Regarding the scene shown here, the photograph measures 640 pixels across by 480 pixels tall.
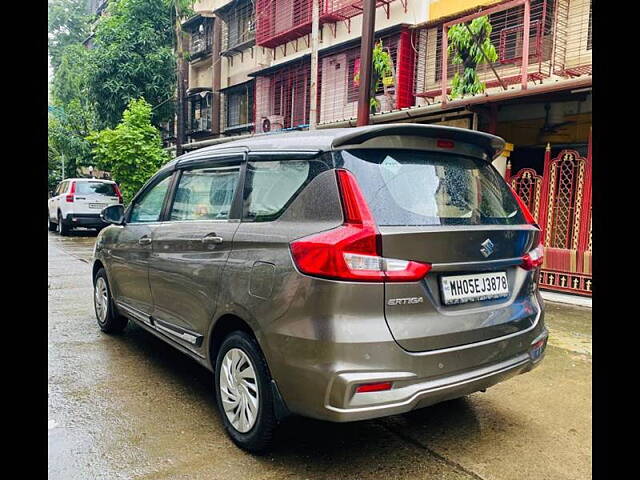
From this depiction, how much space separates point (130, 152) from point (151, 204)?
1245 cm

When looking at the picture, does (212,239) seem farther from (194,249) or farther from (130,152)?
(130,152)

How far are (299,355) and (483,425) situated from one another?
156 cm

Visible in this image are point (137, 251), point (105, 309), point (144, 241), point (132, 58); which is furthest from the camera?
point (132, 58)

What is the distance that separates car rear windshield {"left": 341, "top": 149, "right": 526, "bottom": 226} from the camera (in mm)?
2633

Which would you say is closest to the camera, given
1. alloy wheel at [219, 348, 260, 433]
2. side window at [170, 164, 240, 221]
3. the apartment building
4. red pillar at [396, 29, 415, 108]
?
alloy wheel at [219, 348, 260, 433]

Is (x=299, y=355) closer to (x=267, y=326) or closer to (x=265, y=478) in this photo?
(x=267, y=326)

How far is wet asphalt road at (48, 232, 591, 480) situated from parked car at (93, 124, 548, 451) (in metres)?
0.28

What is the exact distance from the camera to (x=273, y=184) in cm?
308

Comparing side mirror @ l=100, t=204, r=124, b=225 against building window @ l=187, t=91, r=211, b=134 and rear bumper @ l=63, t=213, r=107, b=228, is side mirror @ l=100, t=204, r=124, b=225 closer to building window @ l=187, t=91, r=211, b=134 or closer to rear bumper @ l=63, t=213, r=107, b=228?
rear bumper @ l=63, t=213, r=107, b=228

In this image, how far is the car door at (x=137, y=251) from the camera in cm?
427

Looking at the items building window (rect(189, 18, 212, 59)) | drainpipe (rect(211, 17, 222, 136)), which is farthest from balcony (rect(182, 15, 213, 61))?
drainpipe (rect(211, 17, 222, 136))

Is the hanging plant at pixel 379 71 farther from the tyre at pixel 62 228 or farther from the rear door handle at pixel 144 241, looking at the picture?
the tyre at pixel 62 228

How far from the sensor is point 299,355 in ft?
8.32

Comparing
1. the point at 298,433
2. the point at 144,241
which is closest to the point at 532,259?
the point at 298,433
